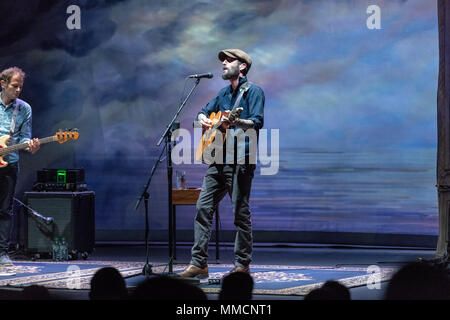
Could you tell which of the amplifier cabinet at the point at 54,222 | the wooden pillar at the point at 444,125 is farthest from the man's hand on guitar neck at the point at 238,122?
the amplifier cabinet at the point at 54,222

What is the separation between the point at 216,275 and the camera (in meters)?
5.79

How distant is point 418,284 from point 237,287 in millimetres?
659

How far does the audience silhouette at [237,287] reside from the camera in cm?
238

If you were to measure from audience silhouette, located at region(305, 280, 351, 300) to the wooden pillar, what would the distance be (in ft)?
13.8

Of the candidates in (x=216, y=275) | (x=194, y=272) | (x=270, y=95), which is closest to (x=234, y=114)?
(x=194, y=272)

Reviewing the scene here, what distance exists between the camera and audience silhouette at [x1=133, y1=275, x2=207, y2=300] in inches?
78.8

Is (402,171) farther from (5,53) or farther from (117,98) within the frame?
(5,53)

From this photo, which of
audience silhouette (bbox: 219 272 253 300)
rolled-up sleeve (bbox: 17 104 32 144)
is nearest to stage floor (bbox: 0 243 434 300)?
rolled-up sleeve (bbox: 17 104 32 144)

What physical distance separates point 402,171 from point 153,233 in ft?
10.8

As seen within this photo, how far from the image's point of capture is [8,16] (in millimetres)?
9070

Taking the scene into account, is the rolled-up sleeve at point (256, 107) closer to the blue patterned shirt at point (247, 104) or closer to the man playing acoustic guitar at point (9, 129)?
the blue patterned shirt at point (247, 104)

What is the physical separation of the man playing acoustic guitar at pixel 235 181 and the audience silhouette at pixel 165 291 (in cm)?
311

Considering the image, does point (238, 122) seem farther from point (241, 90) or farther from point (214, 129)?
point (241, 90)
